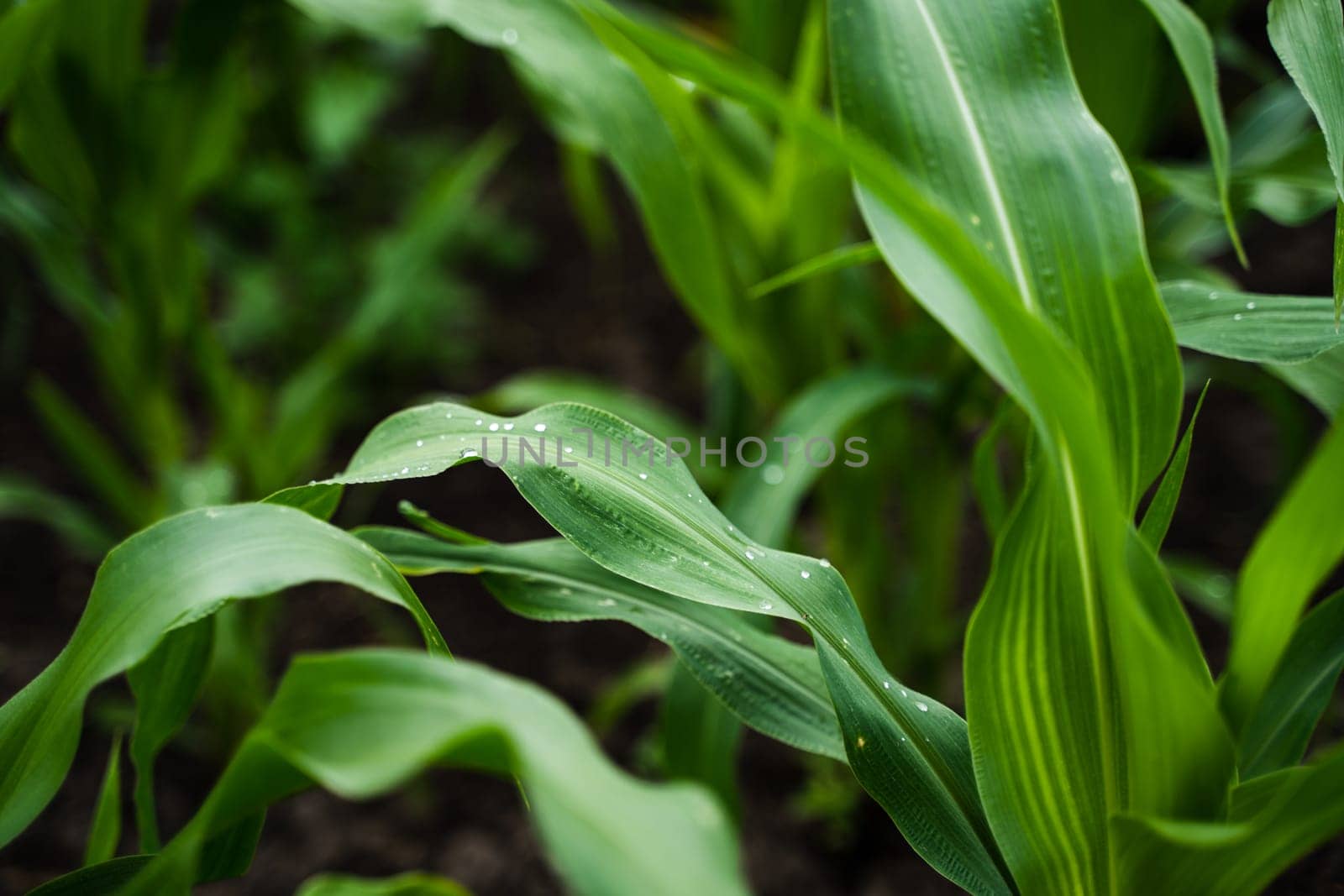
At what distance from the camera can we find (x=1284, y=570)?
0.36 meters

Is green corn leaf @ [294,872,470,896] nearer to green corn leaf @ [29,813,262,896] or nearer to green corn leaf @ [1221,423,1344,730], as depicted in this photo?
green corn leaf @ [29,813,262,896]

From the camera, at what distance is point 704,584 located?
44cm

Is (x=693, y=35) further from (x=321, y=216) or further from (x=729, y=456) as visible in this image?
(x=321, y=216)

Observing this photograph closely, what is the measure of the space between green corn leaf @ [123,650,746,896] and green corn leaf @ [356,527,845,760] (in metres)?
0.17

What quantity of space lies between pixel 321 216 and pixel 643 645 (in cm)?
85

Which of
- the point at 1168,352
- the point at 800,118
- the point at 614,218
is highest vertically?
the point at 800,118

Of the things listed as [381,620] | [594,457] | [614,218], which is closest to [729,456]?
[594,457]

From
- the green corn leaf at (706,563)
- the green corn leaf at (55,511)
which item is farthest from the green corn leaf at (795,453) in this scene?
the green corn leaf at (55,511)

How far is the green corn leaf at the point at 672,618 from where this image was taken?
0.50m

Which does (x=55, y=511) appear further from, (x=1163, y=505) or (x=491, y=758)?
(x=1163, y=505)

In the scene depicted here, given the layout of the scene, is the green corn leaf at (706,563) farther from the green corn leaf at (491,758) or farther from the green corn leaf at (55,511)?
the green corn leaf at (55,511)

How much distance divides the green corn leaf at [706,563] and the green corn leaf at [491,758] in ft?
0.41

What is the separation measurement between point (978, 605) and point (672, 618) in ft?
0.59

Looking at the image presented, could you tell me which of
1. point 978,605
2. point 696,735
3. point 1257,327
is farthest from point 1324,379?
point 696,735
